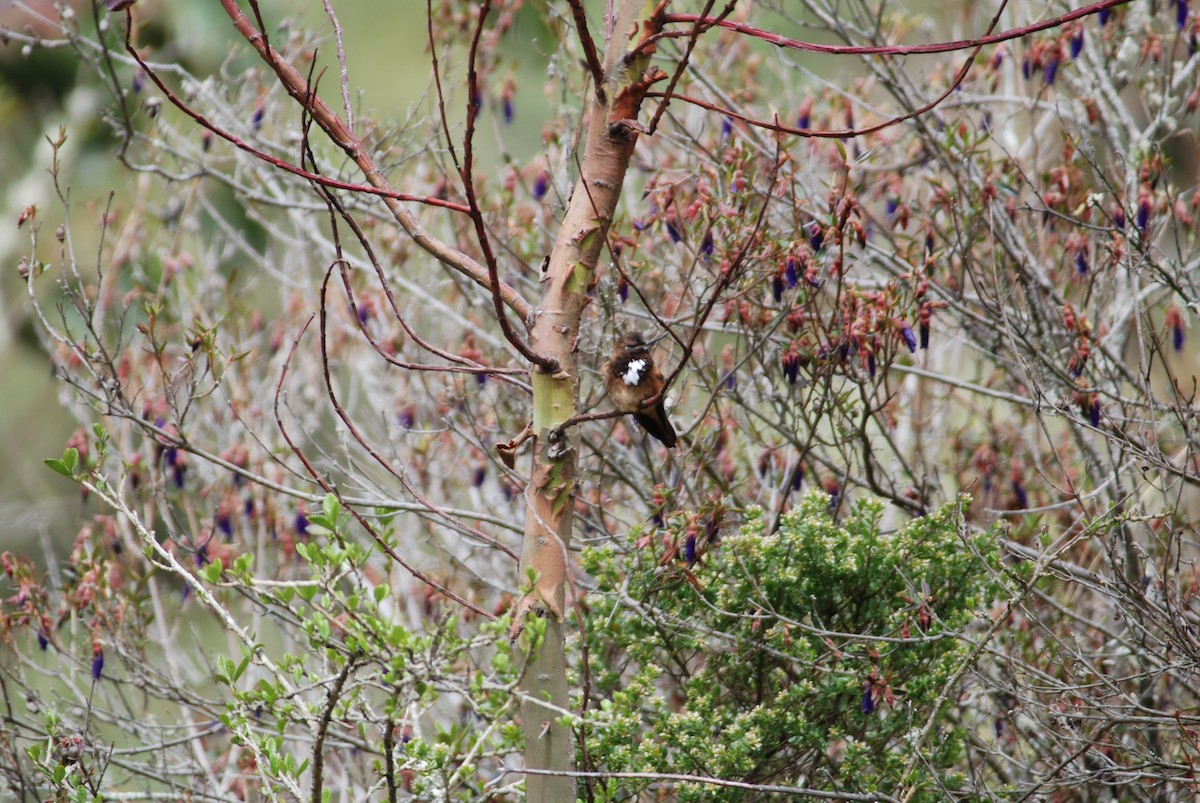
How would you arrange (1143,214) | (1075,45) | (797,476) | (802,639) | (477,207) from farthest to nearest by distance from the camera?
1. (1075,45)
2. (797,476)
3. (1143,214)
4. (802,639)
5. (477,207)

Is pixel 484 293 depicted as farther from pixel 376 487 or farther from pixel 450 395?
pixel 376 487

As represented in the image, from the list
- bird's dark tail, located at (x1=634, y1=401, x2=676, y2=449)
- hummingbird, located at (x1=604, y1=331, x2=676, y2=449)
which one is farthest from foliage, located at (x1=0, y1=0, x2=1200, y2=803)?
bird's dark tail, located at (x1=634, y1=401, x2=676, y2=449)

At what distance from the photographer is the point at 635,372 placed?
3752mm

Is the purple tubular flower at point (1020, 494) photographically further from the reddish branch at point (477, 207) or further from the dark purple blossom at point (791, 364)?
the reddish branch at point (477, 207)

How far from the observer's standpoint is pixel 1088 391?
373cm

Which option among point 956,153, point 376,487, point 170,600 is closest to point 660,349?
point 376,487

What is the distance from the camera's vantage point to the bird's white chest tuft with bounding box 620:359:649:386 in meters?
3.74

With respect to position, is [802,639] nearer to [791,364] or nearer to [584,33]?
[791,364]

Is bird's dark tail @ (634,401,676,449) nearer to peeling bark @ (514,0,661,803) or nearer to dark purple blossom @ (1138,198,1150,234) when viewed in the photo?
peeling bark @ (514,0,661,803)

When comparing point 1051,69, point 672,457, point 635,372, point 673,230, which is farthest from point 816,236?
point 1051,69

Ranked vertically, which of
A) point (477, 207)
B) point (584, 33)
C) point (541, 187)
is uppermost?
point (541, 187)

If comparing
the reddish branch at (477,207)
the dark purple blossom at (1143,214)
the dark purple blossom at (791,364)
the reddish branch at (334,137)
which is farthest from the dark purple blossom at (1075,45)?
the reddish branch at (477,207)

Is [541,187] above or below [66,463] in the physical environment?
above

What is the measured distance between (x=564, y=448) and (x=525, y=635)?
21.7 inches
